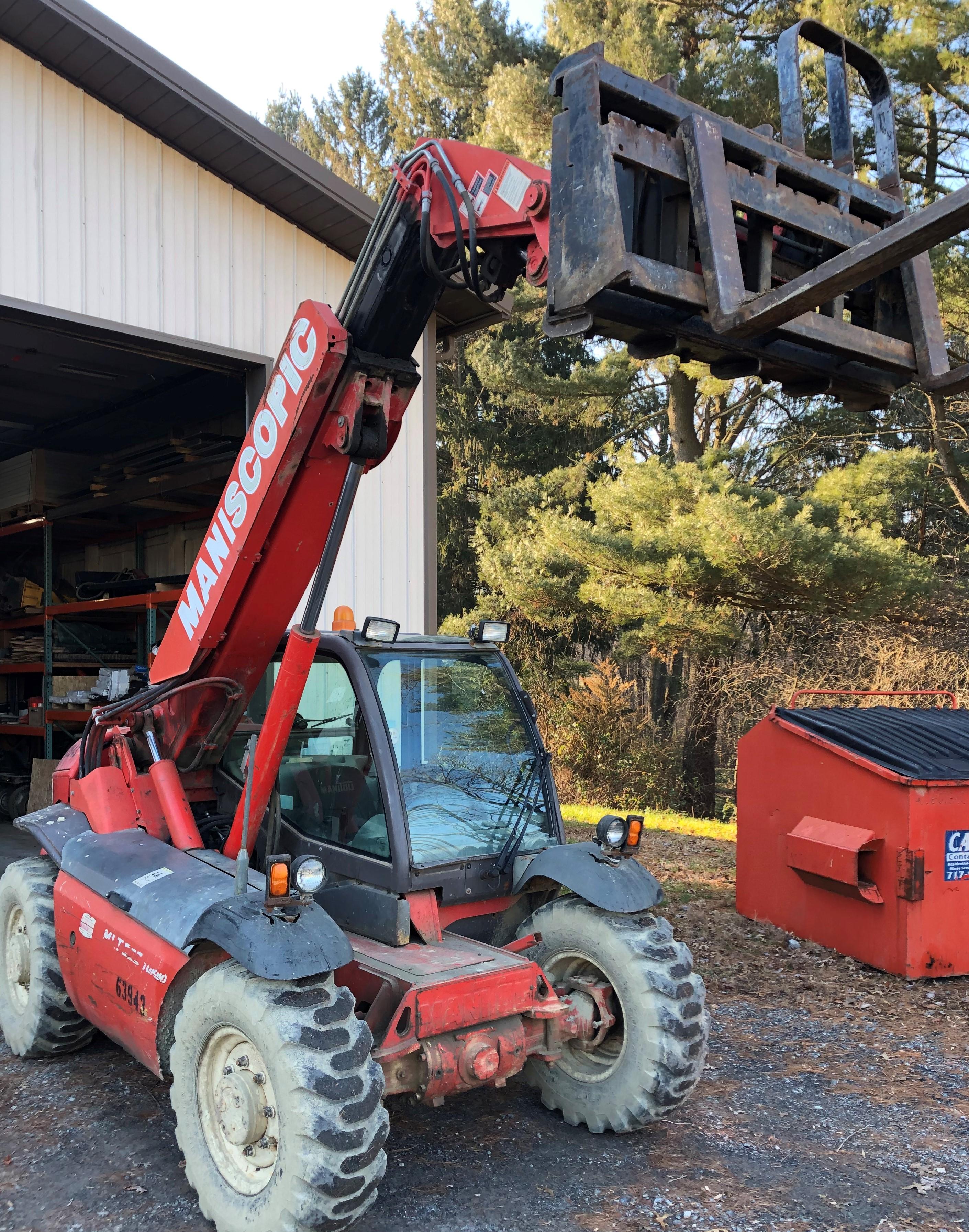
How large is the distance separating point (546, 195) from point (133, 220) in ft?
19.5

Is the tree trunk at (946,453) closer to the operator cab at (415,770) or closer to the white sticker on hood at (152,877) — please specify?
the operator cab at (415,770)

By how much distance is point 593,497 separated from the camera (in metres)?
15.6

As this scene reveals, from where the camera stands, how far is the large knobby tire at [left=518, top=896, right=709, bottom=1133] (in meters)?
3.79

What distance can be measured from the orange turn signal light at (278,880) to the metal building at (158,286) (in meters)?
5.72

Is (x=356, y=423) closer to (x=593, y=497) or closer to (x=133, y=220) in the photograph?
(x=133, y=220)

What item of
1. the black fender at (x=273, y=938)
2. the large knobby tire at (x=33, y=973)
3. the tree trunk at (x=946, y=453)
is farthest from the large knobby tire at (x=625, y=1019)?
the tree trunk at (x=946, y=453)

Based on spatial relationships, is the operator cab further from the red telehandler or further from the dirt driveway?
the dirt driveway

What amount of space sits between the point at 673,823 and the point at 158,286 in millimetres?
8253

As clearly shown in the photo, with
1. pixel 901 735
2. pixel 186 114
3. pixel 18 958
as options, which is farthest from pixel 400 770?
pixel 186 114

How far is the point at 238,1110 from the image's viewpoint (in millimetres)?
3295

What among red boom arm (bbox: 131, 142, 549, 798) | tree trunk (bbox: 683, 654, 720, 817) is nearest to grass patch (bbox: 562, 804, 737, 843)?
tree trunk (bbox: 683, 654, 720, 817)

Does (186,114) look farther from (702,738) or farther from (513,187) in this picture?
(702,738)

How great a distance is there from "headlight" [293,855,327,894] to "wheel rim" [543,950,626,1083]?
125 centimetres

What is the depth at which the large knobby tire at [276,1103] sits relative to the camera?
9.89 ft
